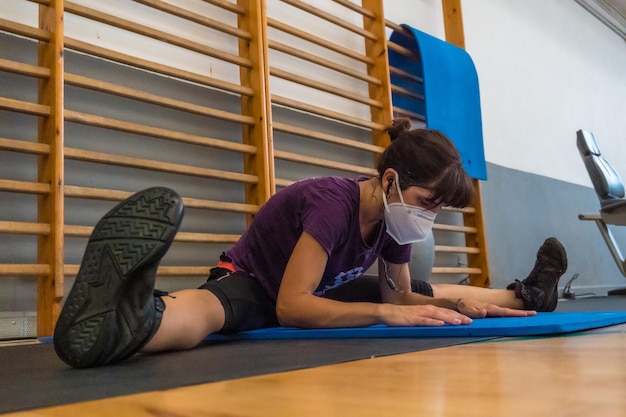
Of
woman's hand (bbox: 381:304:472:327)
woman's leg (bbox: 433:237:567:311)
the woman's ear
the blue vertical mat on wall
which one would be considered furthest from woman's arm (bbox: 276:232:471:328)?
the blue vertical mat on wall

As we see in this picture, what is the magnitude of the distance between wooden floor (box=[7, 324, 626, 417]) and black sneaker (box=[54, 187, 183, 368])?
0.27 meters

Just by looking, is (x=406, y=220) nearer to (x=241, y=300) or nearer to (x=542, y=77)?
(x=241, y=300)

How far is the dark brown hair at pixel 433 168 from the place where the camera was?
1355mm

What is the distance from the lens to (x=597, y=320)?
1.28 m

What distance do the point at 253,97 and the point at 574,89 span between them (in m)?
3.35

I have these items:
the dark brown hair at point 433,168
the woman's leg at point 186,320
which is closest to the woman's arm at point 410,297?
the dark brown hair at point 433,168

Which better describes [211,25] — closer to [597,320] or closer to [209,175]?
[209,175]

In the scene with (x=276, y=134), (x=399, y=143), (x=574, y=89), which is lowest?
(x=399, y=143)

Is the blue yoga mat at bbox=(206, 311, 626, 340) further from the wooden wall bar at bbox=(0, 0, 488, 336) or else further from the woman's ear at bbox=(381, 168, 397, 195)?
the wooden wall bar at bbox=(0, 0, 488, 336)

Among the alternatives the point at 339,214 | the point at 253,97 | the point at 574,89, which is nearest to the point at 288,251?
the point at 339,214

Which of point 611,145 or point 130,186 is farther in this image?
point 611,145

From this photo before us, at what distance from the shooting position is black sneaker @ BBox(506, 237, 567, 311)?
1.80 m

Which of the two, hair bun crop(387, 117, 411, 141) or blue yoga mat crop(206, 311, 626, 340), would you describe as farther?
hair bun crop(387, 117, 411, 141)

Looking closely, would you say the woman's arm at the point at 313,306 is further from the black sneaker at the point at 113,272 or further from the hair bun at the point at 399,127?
the hair bun at the point at 399,127
